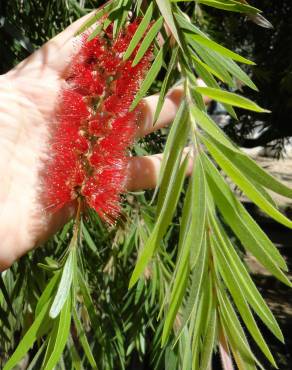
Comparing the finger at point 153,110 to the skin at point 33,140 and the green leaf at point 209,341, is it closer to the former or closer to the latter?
the skin at point 33,140

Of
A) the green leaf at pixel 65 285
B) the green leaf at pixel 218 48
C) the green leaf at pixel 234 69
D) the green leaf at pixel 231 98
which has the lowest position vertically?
the green leaf at pixel 65 285

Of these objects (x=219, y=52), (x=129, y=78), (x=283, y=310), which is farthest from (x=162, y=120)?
(x=283, y=310)

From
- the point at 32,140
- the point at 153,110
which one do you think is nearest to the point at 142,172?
the point at 153,110

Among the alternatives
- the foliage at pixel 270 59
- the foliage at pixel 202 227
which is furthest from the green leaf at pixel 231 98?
the foliage at pixel 270 59

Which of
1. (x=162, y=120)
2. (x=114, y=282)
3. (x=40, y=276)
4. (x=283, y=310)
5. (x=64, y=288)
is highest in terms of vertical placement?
(x=162, y=120)

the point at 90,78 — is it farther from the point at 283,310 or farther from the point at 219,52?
the point at 283,310

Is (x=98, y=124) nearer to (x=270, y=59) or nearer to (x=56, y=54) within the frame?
(x=56, y=54)
